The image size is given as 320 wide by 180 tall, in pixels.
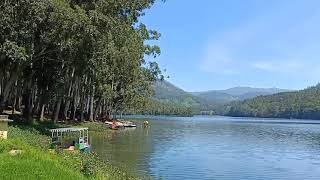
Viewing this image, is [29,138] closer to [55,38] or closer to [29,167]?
[55,38]

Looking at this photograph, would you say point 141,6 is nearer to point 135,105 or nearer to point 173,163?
point 173,163

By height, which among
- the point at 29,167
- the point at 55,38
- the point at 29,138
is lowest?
the point at 29,167

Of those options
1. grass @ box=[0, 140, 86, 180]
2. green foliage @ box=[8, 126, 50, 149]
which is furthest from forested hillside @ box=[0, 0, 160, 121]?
grass @ box=[0, 140, 86, 180]

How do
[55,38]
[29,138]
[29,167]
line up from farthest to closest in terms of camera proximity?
1. [55,38]
2. [29,138]
3. [29,167]

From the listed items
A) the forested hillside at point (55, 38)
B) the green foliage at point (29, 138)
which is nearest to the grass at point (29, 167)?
the green foliage at point (29, 138)

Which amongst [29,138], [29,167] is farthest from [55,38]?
[29,167]

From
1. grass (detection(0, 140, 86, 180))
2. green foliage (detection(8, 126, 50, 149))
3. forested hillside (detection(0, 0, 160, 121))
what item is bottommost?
grass (detection(0, 140, 86, 180))

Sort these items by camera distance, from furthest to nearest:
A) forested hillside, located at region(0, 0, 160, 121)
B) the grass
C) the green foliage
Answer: forested hillside, located at region(0, 0, 160, 121)
the green foliage
the grass

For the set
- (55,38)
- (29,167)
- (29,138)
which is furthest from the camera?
(55,38)

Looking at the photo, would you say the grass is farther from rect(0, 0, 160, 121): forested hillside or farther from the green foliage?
rect(0, 0, 160, 121): forested hillside

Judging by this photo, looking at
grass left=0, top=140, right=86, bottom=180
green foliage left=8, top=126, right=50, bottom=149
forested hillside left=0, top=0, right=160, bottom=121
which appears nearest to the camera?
grass left=0, top=140, right=86, bottom=180

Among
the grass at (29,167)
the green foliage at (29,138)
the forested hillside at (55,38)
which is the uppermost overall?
the forested hillside at (55,38)

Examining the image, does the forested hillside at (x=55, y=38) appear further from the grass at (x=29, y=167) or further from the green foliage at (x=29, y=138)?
the grass at (x=29, y=167)

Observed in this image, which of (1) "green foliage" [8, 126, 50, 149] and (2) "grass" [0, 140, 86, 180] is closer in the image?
(2) "grass" [0, 140, 86, 180]
